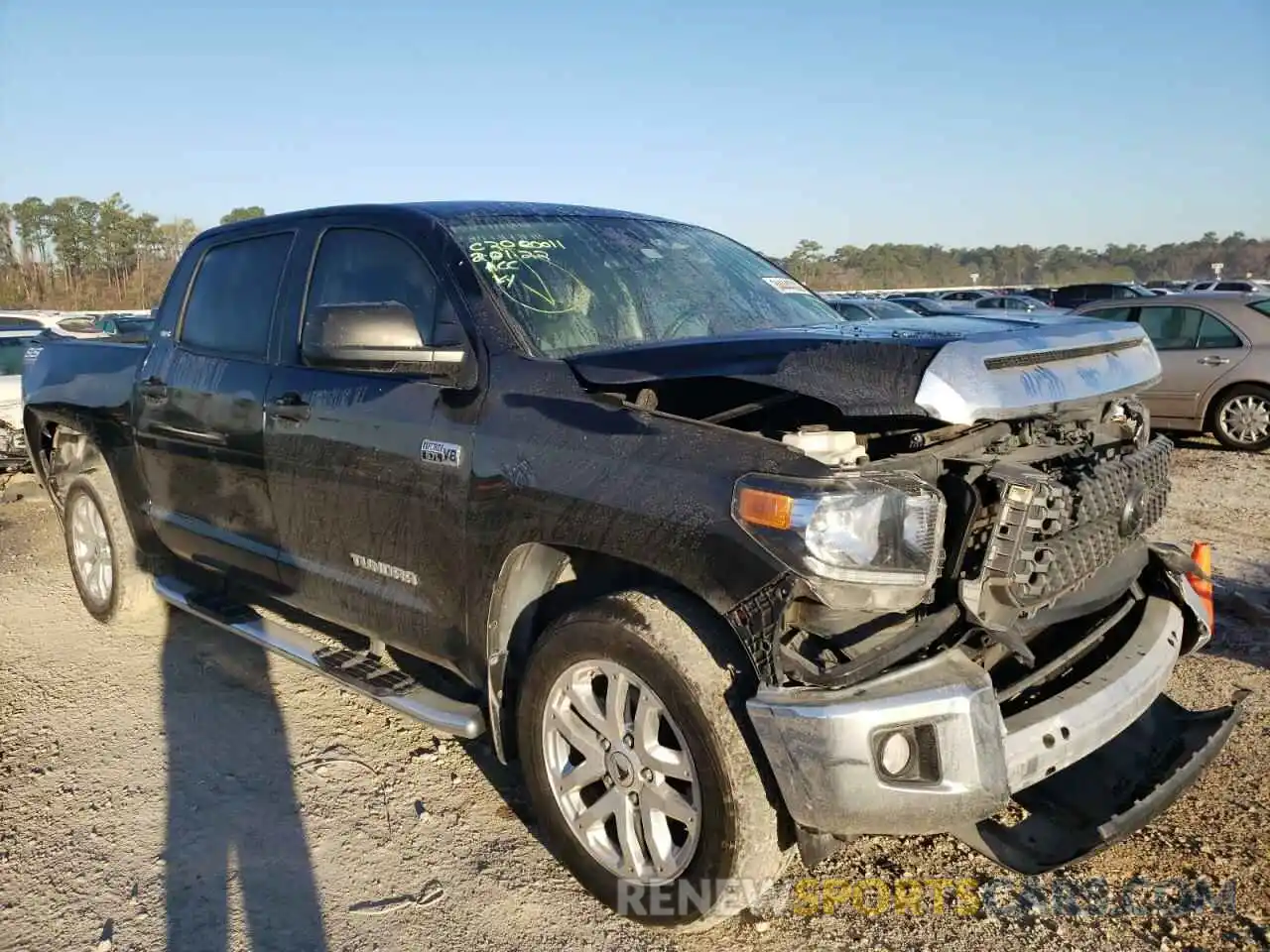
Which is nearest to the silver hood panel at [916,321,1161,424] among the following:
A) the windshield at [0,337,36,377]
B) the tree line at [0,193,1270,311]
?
the windshield at [0,337,36,377]

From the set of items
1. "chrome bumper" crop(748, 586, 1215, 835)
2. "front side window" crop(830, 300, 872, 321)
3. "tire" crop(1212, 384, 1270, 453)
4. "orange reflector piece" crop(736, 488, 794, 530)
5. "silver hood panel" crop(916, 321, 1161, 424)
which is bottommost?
"tire" crop(1212, 384, 1270, 453)

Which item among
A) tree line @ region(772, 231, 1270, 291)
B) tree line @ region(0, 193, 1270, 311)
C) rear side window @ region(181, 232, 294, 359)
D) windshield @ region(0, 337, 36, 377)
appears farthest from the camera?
tree line @ region(772, 231, 1270, 291)

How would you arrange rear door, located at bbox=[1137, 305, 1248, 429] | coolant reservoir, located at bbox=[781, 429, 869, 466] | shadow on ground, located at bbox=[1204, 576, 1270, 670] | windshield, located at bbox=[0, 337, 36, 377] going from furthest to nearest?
windshield, located at bbox=[0, 337, 36, 377] < rear door, located at bbox=[1137, 305, 1248, 429] < shadow on ground, located at bbox=[1204, 576, 1270, 670] < coolant reservoir, located at bbox=[781, 429, 869, 466]

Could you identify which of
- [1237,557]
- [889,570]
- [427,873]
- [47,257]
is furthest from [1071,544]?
[47,257]

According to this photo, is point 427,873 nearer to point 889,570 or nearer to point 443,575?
point 443,575

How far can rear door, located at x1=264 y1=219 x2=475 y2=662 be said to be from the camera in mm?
2998

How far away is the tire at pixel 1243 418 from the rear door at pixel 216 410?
9.59m

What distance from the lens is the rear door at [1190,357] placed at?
9742 mm

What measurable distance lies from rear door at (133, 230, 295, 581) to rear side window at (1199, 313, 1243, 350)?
31.5ft

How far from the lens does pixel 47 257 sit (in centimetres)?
5181

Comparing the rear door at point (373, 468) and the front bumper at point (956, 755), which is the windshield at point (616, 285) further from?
the front bumper at point (956, 755)

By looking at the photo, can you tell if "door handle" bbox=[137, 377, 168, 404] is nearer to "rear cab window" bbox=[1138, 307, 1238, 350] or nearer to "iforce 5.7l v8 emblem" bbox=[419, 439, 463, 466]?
"iforce 5.7l v8 emblem" bbox=[419, 439, 463, 466]

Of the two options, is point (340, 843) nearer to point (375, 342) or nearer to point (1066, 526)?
point (375, 342)

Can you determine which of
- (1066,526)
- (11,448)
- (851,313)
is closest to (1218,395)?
(851,313)
